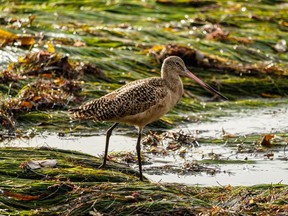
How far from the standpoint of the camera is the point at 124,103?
7703 millimetres

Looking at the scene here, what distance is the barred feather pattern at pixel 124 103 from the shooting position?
7625 millimetres

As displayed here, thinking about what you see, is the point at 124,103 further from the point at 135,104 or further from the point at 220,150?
the point at 220,150

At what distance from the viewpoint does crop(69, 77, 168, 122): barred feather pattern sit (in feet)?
25.0

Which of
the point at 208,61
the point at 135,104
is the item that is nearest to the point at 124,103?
the point at 135,104

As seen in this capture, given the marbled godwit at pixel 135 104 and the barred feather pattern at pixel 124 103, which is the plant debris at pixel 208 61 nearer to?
the marbled godwit at pixel 135 104

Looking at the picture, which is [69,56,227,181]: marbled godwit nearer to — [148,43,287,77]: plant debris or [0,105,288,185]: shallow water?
[0,105,288,185]: shallow water

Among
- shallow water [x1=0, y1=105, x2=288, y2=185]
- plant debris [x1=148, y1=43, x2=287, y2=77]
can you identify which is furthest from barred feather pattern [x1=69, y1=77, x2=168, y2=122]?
plant debris [x1=148, y1=43, x2=287, y2=77]

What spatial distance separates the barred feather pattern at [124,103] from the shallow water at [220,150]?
0.65 m

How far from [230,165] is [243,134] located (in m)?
1.33

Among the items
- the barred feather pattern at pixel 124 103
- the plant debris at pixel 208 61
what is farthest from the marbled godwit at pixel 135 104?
the plant debris at pixel 208 61

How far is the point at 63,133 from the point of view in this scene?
9.41 m

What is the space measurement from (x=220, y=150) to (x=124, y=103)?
5.90 feet

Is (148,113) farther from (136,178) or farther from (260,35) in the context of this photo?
(260,35)

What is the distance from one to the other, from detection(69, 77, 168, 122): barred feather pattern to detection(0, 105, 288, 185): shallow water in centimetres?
65
